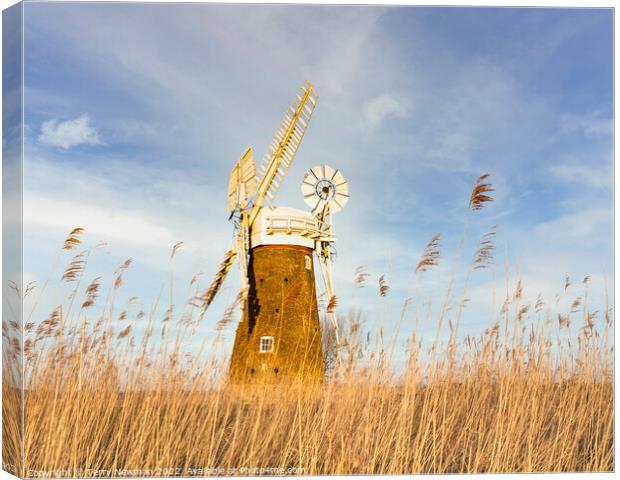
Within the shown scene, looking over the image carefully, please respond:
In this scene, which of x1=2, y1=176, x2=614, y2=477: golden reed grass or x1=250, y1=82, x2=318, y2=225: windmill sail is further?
x1=250, y1=82, x2=318, y2=225: windmill sail

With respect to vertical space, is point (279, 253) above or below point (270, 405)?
above

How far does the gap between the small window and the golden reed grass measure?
4310mm

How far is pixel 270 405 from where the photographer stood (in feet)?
23.5

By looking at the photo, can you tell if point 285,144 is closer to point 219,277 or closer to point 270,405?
point 219,277

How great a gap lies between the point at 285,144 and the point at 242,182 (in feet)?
2.96

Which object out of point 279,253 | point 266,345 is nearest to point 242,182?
point 279,253

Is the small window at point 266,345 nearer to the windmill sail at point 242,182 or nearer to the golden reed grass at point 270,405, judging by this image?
the windmill sail at point 242,182

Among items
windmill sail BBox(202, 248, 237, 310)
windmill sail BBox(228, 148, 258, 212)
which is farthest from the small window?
windmill sail BBox(228, 148, 258, 212)

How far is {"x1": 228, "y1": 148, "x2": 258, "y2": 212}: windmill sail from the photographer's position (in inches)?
405

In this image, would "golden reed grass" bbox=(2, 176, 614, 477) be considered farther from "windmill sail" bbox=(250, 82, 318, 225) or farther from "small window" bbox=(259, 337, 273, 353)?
"small window" bbox=(259, 337, 273, 353)

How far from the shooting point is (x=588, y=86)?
8.16m

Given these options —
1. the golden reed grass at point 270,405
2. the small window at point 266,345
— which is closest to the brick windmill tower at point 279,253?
the small window at point 266,345

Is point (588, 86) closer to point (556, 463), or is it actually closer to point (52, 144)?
point (556, 463)

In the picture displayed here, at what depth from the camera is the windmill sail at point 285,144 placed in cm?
938
